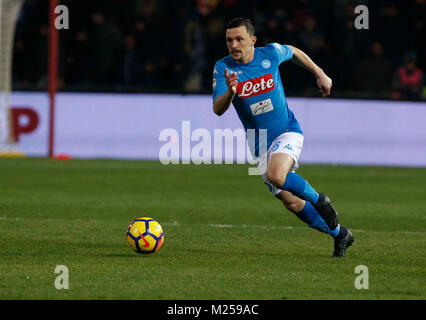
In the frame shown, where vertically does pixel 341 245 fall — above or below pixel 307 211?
below

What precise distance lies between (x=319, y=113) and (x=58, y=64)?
5.06 meters

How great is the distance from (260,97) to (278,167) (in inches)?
28.6

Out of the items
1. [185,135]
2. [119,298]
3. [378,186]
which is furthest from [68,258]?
[185,135]

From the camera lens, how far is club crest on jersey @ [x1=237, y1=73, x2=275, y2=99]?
8188mm

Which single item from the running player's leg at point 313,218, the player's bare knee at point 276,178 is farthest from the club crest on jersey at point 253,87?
the player's bare knee at point 276,178

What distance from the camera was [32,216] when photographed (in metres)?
10.4

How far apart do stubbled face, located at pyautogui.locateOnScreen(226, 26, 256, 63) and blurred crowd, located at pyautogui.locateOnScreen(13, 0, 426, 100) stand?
9450 mm

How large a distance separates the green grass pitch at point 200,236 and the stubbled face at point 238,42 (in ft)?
5.56

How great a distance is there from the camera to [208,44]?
18016 millimetres

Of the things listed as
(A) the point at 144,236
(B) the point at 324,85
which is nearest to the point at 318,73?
(B) the point at 324,85

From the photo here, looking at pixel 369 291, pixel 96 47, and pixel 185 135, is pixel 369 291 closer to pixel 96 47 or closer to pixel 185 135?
pixel 185 135

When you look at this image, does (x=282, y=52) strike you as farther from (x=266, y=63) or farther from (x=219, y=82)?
(x=219, y=82)

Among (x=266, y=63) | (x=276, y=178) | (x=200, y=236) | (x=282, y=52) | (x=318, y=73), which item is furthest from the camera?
(x=200, y=236)

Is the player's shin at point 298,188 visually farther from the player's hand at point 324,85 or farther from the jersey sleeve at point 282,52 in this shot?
the jersey sleeve at point 282,52
